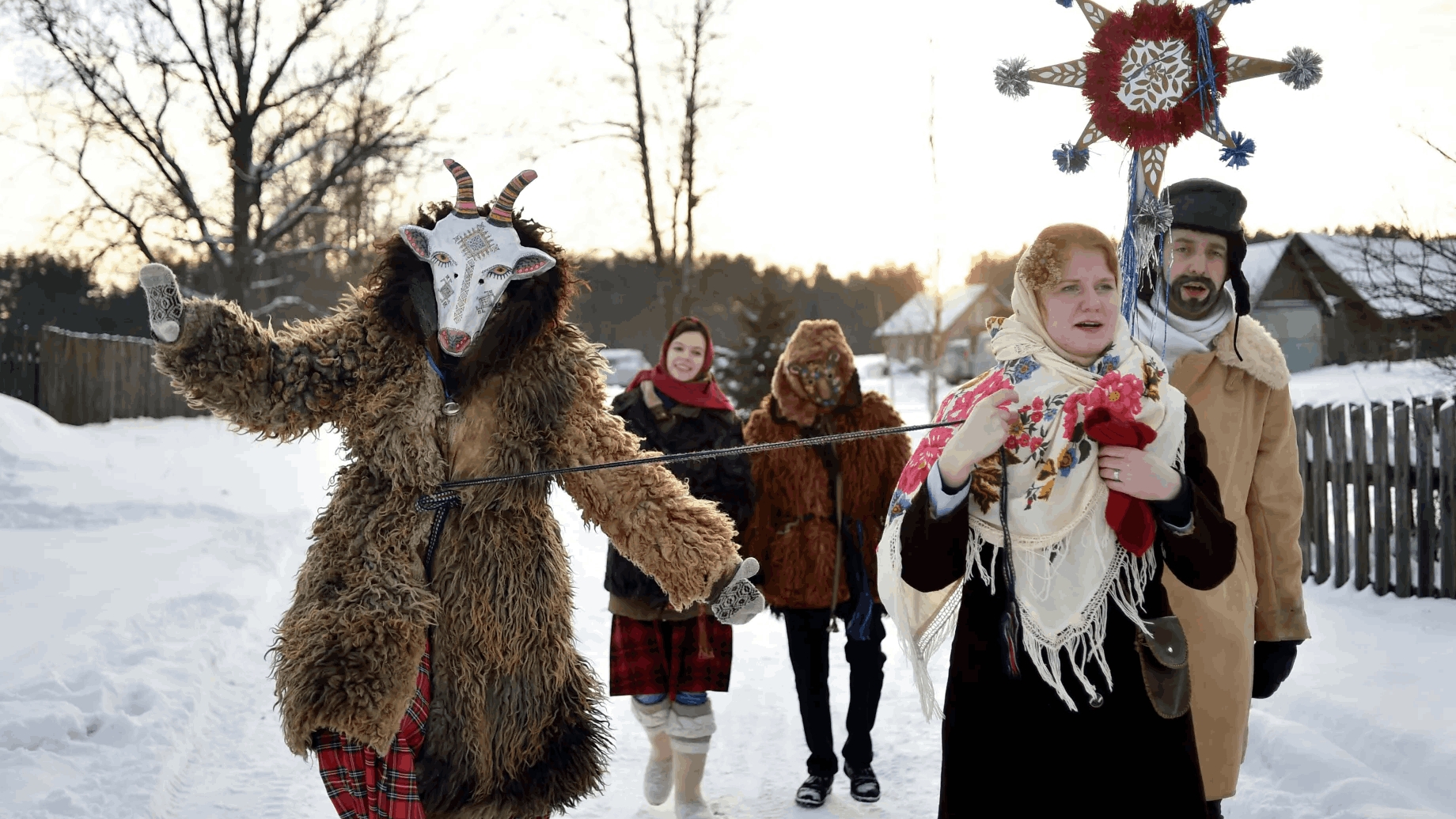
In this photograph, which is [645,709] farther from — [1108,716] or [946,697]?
[1108,716]

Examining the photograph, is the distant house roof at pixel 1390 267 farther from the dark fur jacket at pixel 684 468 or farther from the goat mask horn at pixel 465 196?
the goat mask horn at pixel 465 196

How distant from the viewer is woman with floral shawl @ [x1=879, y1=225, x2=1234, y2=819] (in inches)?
87.5

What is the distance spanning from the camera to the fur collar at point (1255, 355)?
2.91 m

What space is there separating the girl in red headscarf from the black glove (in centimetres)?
206

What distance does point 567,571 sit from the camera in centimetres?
311

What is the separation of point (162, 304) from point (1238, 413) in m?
3.04

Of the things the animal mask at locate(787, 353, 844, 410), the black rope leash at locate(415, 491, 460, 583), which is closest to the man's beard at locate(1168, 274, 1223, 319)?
the animal mask at locate(787, 353, 844, 410)

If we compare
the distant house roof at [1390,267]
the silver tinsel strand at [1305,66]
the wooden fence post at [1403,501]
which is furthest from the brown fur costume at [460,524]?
the wooden fence post at [1403,501]

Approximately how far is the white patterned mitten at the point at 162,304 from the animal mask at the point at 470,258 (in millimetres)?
630

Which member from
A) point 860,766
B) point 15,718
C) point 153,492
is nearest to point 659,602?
point 860,766

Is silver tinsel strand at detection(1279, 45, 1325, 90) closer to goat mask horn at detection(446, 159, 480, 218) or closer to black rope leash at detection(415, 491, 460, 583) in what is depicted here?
goat mask horn at detection(446, 159, 480, 218)

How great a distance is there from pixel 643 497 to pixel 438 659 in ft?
2.41

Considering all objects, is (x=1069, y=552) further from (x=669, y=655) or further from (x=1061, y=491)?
(x=669, y=655)

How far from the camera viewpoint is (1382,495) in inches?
283
